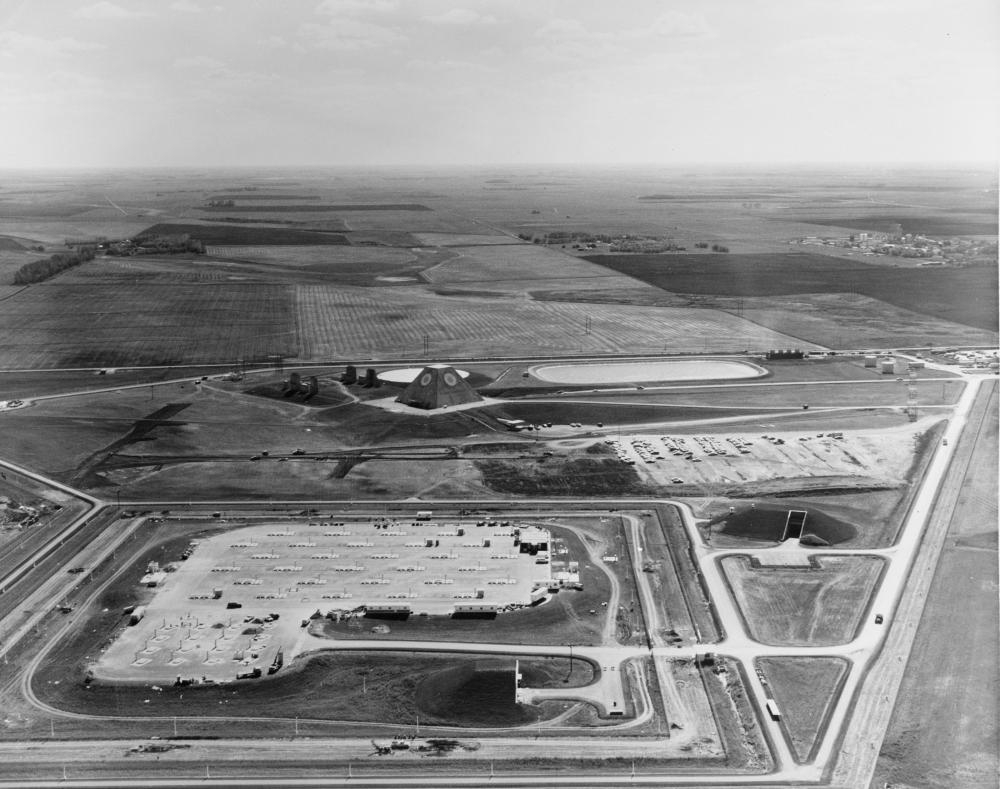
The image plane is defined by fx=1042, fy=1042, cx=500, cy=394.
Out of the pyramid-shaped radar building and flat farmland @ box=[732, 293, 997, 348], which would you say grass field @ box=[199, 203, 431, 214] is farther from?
the pyramid-shaped radar building

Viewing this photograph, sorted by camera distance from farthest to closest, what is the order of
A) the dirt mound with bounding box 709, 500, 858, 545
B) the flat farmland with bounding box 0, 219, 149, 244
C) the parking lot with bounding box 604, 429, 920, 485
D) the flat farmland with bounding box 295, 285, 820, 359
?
the flat farmland with bounding box 0, 219, 149, 244, the flat farmland with bounding box 295, 285, 820, 359, the parking lot with bounding box 604, 429, 920, 485, the dirt mound with bounding box 709, 500, 858, 545

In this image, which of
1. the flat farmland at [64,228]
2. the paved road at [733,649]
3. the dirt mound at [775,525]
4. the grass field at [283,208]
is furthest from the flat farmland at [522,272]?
the grass field at [283,208]

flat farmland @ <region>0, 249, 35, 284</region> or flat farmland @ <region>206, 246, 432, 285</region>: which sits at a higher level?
flat farmland @ <region>0, 249, 35, 284</region>

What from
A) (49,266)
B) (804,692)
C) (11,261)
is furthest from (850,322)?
(11,261)

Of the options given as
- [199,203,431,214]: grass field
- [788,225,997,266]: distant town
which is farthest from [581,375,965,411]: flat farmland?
[199,203,431,214]: grass field

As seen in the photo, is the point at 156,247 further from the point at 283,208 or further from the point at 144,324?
the point at 283,208

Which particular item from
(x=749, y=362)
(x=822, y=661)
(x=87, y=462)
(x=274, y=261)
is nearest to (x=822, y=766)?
(x=822, y=661)

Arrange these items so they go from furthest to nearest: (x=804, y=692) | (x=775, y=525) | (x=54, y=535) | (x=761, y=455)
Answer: (x=761, y=455), (x=775, y=525), (x=54, y=535), (x=804, y=692)
